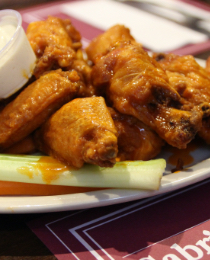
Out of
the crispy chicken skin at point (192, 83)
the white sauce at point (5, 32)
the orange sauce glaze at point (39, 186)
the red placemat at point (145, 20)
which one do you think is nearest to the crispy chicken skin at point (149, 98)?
the crispy chicken skin at point (192, 83)

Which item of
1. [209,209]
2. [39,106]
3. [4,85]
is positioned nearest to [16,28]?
[4,85]

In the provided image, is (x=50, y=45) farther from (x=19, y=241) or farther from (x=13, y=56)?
(x=19, y=241)

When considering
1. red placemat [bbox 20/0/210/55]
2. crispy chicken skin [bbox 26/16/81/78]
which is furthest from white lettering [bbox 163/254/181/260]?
red placemat [bbox 20/0/210/55]

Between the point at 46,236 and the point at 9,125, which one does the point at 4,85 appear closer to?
the point at 9,125

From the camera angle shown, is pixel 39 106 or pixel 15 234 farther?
pixel 39 106

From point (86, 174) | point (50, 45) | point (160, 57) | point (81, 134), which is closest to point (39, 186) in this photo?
point (86, 174)

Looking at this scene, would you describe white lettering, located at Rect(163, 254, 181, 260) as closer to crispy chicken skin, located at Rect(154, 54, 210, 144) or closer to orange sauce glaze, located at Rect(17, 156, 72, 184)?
orange sauce glaze, located at Rect(17, 156, 72, 184)

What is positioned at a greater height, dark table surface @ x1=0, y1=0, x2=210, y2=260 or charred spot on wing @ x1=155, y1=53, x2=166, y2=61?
charred spot on wing @ x1=155, y1=53, x2=166, y2=61
